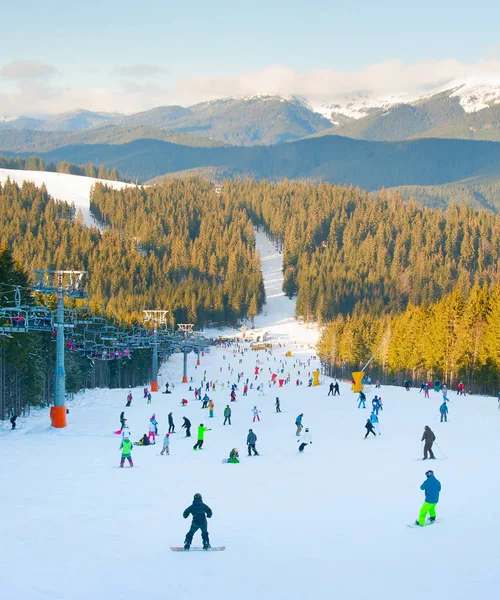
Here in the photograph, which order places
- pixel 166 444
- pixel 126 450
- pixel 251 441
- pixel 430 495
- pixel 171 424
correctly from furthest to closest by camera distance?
pixel 171 424 < pixel 166 444 < pixel 251 441 < pixel 126 450 < pixel 430 495

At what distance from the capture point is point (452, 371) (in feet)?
217

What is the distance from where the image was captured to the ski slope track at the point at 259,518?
11.7 m

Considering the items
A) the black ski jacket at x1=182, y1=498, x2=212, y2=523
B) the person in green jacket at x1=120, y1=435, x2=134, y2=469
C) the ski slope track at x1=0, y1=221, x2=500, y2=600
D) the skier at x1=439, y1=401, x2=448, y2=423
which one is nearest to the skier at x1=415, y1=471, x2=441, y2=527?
the ski slope track at x1=0, y1=221, x2=500, y2=600

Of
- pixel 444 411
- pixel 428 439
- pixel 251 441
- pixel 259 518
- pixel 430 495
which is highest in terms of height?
pixel 430 495

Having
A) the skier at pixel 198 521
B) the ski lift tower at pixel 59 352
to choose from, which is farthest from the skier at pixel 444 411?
the skier at pixel 198 521

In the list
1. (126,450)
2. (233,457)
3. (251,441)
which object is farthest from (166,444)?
(126,450)

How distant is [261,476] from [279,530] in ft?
22.4

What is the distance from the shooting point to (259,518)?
16281mm

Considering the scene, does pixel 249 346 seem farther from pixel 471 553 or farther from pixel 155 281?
pixel 471 553

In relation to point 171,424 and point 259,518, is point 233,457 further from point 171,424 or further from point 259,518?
point 171,424

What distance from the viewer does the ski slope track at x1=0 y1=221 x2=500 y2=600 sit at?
11.7 m

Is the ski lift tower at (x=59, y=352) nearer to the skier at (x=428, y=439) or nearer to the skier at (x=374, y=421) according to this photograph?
the skier at (x=374, y=421)

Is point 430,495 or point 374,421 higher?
point 430,495

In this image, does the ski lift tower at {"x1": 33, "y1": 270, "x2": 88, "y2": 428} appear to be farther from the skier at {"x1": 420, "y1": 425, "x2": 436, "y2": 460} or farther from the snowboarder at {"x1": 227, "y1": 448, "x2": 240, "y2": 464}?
the skier at {"x1": 420, "y1": 425, "x2": 436, "y2": 460}
